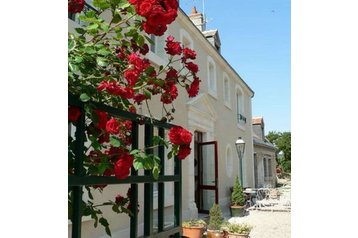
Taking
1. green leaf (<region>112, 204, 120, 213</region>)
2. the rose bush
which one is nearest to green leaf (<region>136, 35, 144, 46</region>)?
the rose bush

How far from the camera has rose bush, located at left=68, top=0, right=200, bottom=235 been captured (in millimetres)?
1308

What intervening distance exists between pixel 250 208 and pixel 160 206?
39.7 ft

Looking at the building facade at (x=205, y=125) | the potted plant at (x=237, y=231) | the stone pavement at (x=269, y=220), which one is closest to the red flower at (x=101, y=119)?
the building facade at (x=205, y=125)

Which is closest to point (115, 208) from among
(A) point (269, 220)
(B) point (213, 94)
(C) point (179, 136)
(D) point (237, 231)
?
(C) point (179, 136)

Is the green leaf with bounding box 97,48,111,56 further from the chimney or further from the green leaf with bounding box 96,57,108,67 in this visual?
the chimney

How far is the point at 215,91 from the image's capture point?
40.4 feet

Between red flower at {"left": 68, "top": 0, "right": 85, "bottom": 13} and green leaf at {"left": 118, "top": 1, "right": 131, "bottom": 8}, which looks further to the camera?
red flower at {"left": 68, "top": 0, "right": 85, "bottom": 13}

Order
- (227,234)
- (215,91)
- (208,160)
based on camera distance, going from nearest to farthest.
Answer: (227,234)
(208,160)
(215,91)

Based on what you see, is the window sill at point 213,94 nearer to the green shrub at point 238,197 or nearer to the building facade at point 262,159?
the green shrub at point 238,197

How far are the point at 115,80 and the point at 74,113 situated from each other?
1.11ft

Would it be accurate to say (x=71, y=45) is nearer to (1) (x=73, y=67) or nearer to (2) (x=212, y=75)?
(1) (x=73, y=67)
